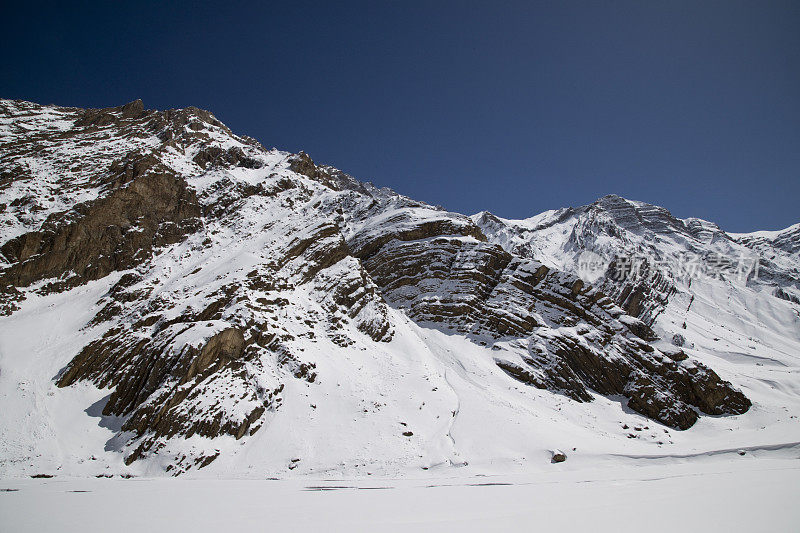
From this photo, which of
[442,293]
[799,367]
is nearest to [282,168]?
[442,293]

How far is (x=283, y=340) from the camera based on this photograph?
3569 centimetres

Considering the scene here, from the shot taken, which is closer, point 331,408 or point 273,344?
point 331,408

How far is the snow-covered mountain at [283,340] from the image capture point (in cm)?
2750

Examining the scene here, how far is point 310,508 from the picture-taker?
29.0 feet

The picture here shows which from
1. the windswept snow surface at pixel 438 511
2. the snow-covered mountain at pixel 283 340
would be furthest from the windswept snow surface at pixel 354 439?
the snow-covered mountain at pixel 283 340

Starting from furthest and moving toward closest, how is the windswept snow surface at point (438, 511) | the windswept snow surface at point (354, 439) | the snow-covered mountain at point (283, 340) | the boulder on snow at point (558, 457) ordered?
the boulder on snow at point (558, 457), the snow-covered mountain at point (283, 340), the windswept snow surface at point (354, 439), the windswept snow surface at point (438, 511)

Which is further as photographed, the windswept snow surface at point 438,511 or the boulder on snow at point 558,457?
the boulder on snow at point 558,457

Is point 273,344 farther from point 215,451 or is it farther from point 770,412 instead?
point 770,412

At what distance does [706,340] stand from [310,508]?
9989 cm

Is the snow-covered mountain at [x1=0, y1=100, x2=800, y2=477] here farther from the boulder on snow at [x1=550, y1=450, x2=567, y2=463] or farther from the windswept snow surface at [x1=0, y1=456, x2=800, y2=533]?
the windswept snow surface at [x1=0, y1=456, x2=800, y2=533]

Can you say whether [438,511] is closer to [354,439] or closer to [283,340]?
[354,439]

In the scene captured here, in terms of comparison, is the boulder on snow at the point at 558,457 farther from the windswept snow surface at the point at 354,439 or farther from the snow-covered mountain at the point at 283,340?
the snow-covered mountain at the point at 283,340

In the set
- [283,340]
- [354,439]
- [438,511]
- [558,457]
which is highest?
[283,340]

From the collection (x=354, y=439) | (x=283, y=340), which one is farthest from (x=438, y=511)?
(x=283, y=340)
